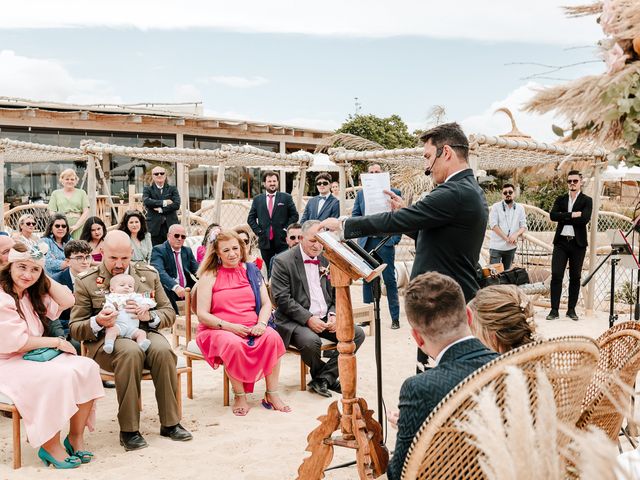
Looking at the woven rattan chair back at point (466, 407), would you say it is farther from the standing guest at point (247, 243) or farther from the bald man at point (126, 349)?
the standing guest at point (247, 243)

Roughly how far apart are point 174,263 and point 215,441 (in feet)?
10.8

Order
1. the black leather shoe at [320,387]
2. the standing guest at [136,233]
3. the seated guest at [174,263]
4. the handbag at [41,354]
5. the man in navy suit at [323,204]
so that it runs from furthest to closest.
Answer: the man in navy suit at [323,204] → the standing guest at [136,233] → the seated guest at [174,263] → the black leather shoe at [320,387] → the handbag at [41,354]

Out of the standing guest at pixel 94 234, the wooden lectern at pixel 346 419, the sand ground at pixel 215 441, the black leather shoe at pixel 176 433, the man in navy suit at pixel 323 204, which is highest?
the man in navy suit at pixel 323 204

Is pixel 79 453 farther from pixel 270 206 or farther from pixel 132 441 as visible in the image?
pixel 270 206

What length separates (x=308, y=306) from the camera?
18.8 ft

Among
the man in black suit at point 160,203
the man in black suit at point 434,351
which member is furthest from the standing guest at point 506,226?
the man in black suit at point 434,351

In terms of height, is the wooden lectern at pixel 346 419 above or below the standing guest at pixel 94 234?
below

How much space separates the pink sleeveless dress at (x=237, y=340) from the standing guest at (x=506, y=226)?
4804 mm

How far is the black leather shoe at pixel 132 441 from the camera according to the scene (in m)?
4.23

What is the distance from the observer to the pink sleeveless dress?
503 cm

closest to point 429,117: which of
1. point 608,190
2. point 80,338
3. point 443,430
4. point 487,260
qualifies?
point 608,190

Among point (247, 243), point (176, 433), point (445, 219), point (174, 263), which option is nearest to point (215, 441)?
point (176, 433)

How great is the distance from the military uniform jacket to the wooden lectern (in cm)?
190

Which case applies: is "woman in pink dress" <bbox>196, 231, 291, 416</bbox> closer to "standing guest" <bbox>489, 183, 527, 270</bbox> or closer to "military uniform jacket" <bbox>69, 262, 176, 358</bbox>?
"military uniform jacket" <bbox>69, 262, 176, 358</bbox>
